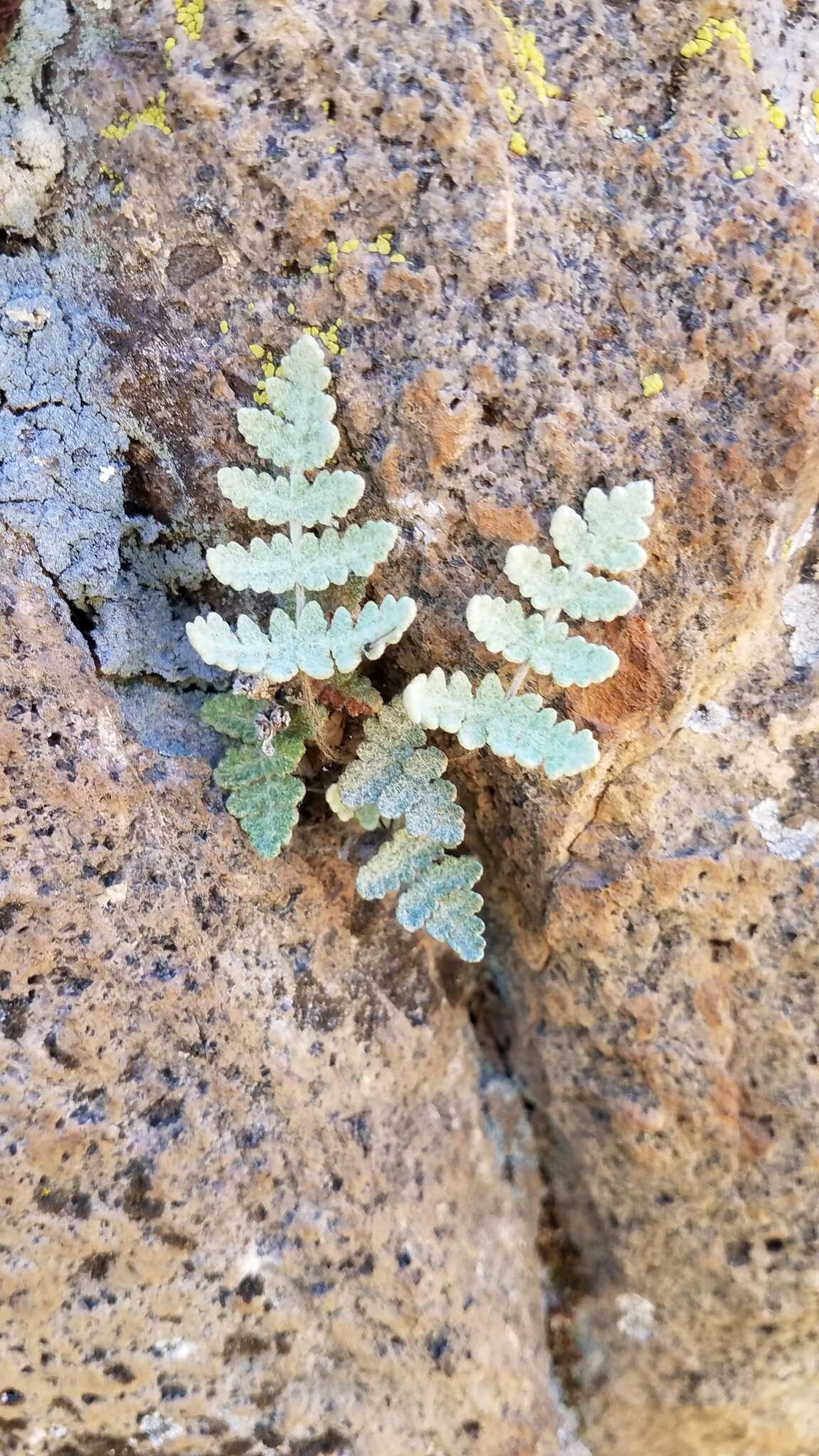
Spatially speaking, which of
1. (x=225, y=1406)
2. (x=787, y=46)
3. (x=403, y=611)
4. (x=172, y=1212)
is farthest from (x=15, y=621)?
(x=787, y=46)

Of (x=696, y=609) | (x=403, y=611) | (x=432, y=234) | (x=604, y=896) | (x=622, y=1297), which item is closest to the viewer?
(x=403, y=611)

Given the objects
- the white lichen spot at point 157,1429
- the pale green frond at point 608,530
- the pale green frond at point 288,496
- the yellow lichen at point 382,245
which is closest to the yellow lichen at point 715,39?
the yellow lichen at point 382,245

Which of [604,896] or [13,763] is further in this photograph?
[604,896]

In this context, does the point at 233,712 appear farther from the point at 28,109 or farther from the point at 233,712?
the point at 28,109

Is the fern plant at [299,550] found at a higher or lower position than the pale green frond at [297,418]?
lower

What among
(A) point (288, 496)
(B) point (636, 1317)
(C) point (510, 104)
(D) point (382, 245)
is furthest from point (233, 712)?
(B) point (636, 1317)

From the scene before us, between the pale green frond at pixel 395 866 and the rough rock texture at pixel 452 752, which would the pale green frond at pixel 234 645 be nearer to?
the rough rock texture at pixel 452 752

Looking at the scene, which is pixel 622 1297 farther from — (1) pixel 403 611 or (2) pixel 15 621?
(2) pixel 15 621
